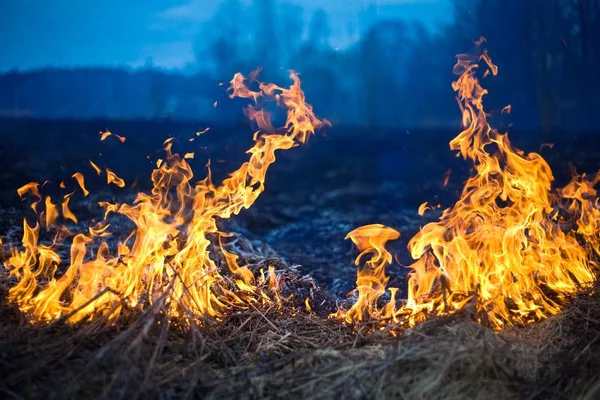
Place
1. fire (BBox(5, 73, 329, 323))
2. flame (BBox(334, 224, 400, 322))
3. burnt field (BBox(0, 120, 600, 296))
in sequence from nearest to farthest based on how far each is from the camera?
fire (BBox(5, 73, 329, 323)), flame (BBox(334, 224, 400, 322)), burnt field (BBox(0, 120, 600, 296))

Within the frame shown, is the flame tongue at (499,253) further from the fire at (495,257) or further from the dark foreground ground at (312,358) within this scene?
the dark foreground ground at (312,358)

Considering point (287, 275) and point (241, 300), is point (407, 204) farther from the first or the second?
point (241, 300)

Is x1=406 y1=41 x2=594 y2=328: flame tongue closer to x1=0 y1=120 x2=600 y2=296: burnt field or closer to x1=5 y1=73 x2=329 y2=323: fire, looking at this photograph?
x1=5 y1=73 x2=329 y2=323: fire

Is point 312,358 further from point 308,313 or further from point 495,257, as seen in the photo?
point 495,257

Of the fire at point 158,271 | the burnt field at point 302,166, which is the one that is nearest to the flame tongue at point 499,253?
the fire at point 158,271

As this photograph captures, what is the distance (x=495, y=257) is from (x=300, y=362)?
6.80 feet

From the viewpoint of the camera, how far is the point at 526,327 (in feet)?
13.7

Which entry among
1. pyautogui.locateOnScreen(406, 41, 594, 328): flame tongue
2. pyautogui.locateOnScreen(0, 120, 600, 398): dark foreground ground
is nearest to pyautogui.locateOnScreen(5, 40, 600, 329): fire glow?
pyautogui.locateOnScreen(406, 41, 594, 328): flame tongue

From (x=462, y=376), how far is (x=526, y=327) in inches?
54.7

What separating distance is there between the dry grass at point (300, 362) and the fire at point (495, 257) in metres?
0.36

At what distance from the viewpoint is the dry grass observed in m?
2.96

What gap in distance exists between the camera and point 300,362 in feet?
11.0

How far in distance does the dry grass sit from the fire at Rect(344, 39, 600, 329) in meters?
0.36

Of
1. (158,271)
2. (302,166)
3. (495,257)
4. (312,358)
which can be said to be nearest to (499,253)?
(495,257)
